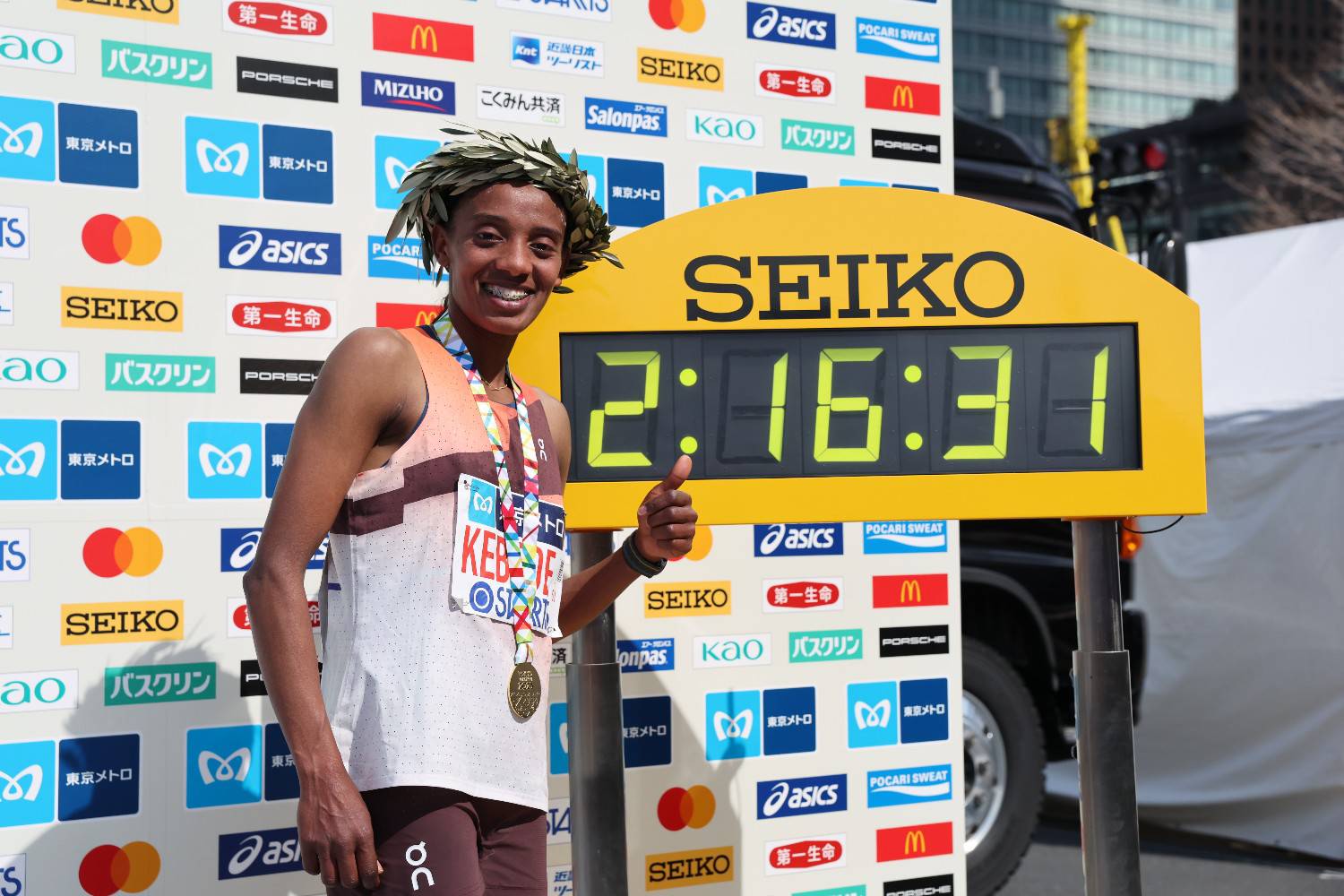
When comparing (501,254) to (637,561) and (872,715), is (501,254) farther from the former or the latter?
(872,715)

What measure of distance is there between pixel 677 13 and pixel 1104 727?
2471 millimetres

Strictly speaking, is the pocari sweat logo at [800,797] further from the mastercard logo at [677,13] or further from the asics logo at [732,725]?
the mastercard logo at [677,13]

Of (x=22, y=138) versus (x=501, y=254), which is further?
(x=22, y=138)

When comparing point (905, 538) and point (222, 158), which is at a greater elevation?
point (222, 158)

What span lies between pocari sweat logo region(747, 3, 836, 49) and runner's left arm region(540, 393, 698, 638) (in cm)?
Answer: 208

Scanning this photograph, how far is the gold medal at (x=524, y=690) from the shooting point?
2.29 meters

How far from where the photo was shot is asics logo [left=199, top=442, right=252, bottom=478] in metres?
3.51

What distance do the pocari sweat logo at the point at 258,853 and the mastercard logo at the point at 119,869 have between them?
0.56 ft

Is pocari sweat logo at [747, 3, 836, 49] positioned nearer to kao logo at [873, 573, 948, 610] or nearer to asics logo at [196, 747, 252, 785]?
kao logo at [873, 573, 948, 610]

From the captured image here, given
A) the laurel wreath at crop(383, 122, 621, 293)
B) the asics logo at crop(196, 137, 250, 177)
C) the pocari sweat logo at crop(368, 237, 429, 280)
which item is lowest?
the laurel wreath at crop(383, 122, 621, 293)

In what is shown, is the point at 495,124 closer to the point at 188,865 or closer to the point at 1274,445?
the point at 188,865

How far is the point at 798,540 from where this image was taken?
14.5 ft

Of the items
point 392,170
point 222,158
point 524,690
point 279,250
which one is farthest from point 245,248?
point 524,690

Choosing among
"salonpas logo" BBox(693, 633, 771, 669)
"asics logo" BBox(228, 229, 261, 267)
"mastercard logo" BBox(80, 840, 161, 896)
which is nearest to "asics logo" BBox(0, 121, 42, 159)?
"asics logo" BBox(228, 229, 261, 267)
